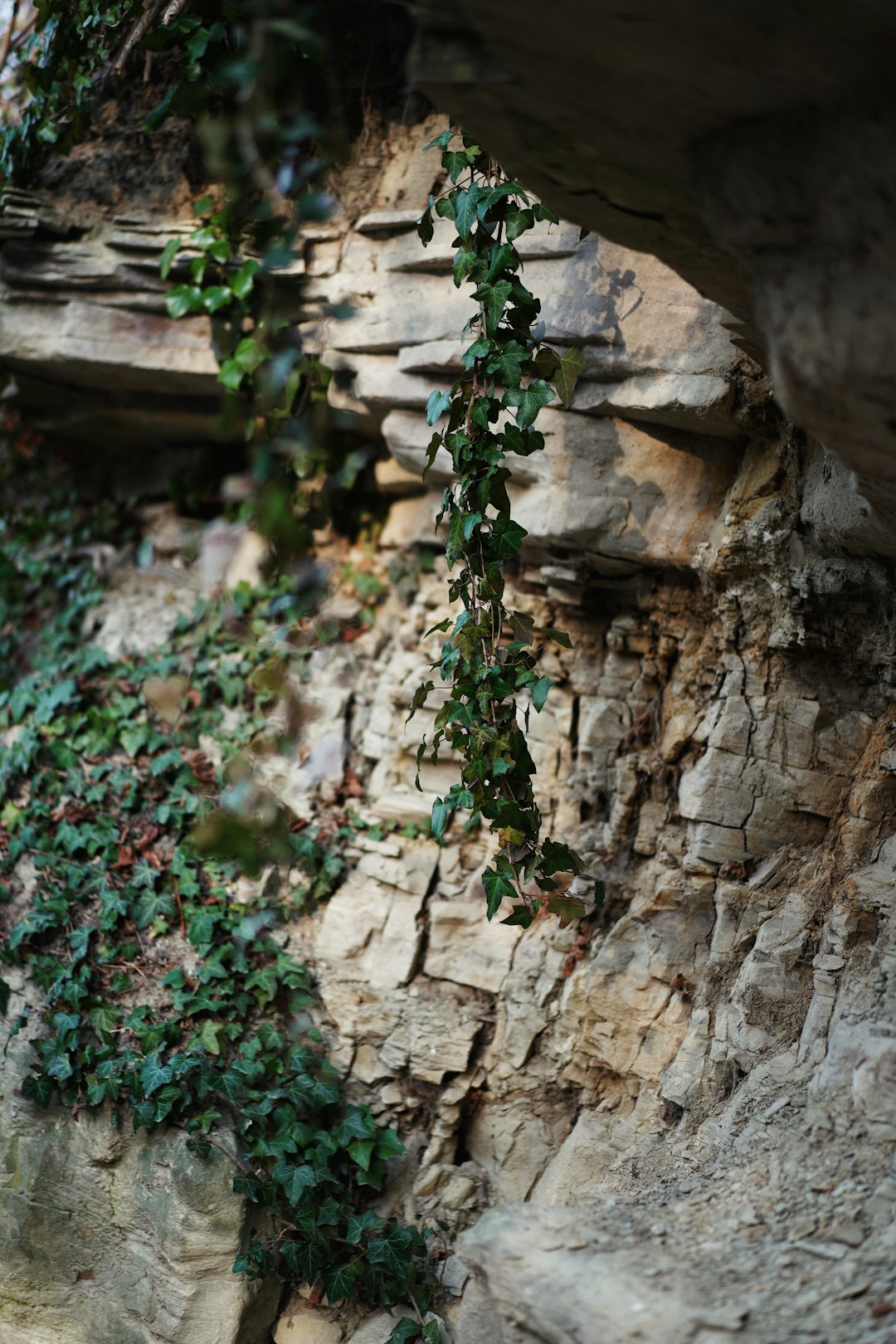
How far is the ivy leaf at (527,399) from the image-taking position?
10.5 ft

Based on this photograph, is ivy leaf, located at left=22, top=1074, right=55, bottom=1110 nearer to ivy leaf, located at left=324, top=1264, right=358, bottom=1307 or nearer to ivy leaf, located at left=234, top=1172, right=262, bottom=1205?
ivy leaf, located at left=234, top=1172, right=262, bottom=1205

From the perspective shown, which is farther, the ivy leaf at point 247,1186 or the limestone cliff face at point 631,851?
the ivy leaf at point 247,1186

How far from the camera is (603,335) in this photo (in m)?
3.64

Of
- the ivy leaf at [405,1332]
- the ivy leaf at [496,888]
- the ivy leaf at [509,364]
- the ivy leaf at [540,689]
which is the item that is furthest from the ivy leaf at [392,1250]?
the ivy leaf at [509,364]

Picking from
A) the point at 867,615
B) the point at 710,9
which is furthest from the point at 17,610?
the point at 710,9

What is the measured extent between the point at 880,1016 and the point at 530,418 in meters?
2.01

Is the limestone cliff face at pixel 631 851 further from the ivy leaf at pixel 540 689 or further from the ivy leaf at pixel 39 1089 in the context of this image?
the ivy leaf at pixel 540 689

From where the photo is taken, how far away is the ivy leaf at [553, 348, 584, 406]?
3.40 meters

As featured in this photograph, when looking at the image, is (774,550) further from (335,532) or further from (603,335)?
(335,532)

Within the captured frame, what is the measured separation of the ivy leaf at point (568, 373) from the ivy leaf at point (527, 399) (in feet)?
0.59

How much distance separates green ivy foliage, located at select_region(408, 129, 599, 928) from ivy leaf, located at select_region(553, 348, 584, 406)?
110 mm

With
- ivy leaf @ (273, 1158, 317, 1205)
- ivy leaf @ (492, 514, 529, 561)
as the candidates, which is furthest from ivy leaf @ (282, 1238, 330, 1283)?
A: ivy leaf @ (492, 514, 529, 561)

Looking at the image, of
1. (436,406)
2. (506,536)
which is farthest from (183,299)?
(506,536)

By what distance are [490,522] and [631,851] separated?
1512 millimetres
